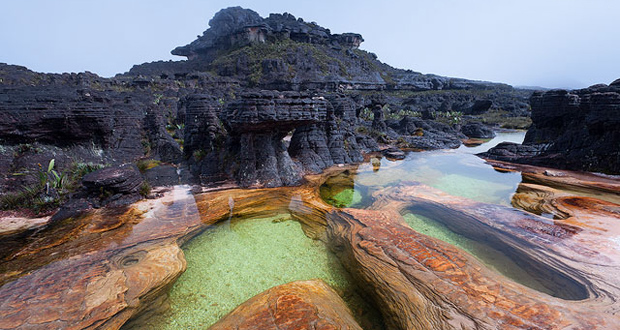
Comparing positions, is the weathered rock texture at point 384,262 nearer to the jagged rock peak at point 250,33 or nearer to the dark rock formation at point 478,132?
the dark rock formation at point 478,132

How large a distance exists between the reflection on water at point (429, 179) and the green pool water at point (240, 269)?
316cm

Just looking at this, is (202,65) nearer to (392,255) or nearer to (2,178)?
(2,178)

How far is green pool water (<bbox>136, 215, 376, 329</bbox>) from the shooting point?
4.09 metres

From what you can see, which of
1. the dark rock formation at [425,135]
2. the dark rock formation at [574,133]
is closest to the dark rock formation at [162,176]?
the dark rock formation at [425,135]

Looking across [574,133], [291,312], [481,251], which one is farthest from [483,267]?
[574,133]

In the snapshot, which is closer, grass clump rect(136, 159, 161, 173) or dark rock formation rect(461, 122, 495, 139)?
grass clump rect(136, 159, 161, 173)

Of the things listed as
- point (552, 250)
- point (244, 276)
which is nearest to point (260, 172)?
point (244, 276)

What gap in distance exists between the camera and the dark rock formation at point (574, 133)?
11.3 metres

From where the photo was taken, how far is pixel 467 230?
6707mm

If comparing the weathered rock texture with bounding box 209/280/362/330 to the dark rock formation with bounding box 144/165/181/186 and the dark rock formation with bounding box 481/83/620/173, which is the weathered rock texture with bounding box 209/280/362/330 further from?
the dark rock formation with bounding box 481/83/620/173

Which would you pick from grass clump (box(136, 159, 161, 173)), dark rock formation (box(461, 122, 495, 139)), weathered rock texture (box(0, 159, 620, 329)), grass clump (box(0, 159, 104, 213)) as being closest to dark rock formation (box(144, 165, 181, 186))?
grass clump (box(136, 159, 161, 173))

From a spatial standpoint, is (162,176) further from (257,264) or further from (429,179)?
(429,179)

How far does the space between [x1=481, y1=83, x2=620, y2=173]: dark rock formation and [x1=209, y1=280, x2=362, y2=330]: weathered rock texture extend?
1495 centimetres

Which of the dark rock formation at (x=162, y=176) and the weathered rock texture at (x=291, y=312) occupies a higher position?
the dark rock formation at (x=162, y=176)
